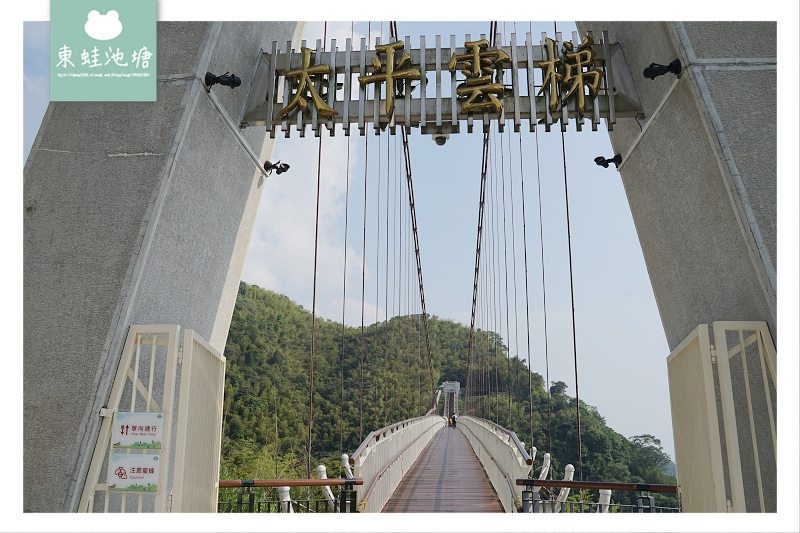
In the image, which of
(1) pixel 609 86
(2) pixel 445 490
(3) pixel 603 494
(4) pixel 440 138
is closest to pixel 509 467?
(3) pixel 603 494

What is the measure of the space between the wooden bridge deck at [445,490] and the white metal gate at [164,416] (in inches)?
86.8

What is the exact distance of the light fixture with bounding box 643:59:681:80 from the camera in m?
3.41

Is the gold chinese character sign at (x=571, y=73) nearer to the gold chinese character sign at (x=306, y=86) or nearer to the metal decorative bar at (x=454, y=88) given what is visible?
the metal decorative bar at (x=454, y=88)

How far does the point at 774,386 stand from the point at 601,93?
2.09 meters

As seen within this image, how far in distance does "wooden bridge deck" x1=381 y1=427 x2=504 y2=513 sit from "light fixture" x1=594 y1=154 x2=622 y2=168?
9.45 feet

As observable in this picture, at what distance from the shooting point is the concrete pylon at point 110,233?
301cm

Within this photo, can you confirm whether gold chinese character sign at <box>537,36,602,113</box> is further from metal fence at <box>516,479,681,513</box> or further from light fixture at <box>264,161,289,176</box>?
metal fence at <box>516,479,681,513</box>

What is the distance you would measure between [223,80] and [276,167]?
1114mm

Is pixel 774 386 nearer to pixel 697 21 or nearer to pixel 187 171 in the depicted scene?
pixel 697 21

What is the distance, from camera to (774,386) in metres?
3.06

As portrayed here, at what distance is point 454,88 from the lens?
3949 millimetres

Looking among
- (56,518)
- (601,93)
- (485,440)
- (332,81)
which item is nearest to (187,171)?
(332,81)

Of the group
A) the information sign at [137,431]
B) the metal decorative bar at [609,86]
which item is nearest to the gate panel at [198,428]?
the information sign at [137,431]

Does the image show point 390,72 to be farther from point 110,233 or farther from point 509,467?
point 509,467
